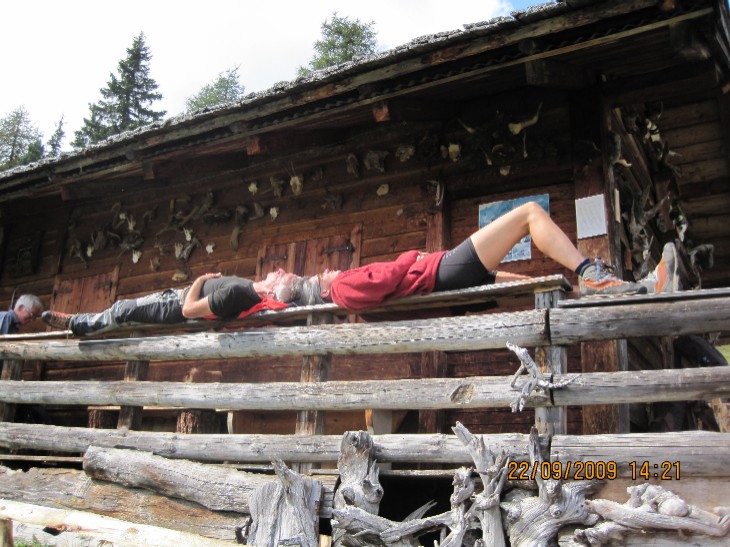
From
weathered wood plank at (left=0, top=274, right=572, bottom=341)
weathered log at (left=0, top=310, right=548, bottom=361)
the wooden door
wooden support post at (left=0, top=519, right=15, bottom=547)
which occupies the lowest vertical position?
wooden support post at (left=0, top=519, right=15, bottom=547)

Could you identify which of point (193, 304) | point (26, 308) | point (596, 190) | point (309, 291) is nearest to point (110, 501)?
point (193, 304)

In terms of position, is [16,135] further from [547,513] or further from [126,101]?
[547,513]

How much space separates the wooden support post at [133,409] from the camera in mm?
5656

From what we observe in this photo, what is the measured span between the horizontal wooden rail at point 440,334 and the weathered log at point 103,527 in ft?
4.72

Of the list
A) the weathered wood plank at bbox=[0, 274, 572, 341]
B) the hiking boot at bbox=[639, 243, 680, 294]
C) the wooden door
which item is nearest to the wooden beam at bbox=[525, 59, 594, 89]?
the hiking boot at bbox=[639, 243, 680, 294]

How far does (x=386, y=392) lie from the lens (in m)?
4.47

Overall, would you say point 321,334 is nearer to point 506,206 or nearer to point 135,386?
point 135,386

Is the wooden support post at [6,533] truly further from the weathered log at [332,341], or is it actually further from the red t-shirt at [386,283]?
the red t-shirt at [386,283]

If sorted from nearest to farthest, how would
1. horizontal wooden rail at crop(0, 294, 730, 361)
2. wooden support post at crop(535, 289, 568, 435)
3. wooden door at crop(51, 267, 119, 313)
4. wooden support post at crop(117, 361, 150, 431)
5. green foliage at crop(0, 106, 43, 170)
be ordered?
horizontal wooden rail at crop(0, 294, 730, 361), wooden support post at crop(535, 289, 568, 435), wooden support post at crop(117, 361, 150, 431), wooden door at crop(51, 267, 119, 313), green foliage at crop(0, 106, 43, 170)

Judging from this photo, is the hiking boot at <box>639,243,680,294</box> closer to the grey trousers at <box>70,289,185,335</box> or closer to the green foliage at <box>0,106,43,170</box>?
the grey trousers at <box>70,289,185,335</box>

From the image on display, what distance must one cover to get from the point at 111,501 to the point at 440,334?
2630mm

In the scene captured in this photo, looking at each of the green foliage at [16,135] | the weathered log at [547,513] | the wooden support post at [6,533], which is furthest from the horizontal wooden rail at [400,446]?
the green foliage at [16,135]

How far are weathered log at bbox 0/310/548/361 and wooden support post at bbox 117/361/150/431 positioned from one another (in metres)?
0.09

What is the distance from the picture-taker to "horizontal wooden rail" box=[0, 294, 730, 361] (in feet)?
12.6
